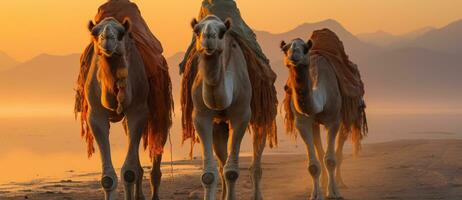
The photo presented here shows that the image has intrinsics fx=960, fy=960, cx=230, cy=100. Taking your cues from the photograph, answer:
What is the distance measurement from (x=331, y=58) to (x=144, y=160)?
11325 mm

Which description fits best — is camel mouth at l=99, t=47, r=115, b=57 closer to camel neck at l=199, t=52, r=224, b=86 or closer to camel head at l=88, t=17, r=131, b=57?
camel head at l=88, t=17, r=131, b=57

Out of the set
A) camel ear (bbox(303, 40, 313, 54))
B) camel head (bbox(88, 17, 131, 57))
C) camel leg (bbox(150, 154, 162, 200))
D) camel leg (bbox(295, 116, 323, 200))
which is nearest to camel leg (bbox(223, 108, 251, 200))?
camel ear (bbox(303, 40, 313, 54))

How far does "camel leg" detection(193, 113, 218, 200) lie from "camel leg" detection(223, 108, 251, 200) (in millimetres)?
295

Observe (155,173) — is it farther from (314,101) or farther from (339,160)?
(339,160)

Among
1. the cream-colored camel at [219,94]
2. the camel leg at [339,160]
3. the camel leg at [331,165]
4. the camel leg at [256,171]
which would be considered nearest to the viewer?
the cream-colored camel at [219,94]

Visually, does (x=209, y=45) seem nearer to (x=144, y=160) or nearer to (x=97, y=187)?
(x=97, y=187)

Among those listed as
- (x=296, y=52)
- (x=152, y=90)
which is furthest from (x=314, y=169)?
(x=152, y=90)

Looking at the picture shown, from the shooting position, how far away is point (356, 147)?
16.6 meters

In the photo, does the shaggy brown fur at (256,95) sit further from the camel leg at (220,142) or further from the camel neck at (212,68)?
the camel neck at (212,68)

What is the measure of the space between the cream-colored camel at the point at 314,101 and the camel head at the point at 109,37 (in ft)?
7.10

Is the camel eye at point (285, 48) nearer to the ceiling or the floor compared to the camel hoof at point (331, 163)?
nearer to the ceiling

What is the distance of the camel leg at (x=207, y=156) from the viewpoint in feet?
31.7

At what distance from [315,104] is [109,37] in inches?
139

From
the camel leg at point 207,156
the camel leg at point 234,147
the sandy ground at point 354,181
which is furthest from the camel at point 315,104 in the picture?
the camel leg at point 207,156
